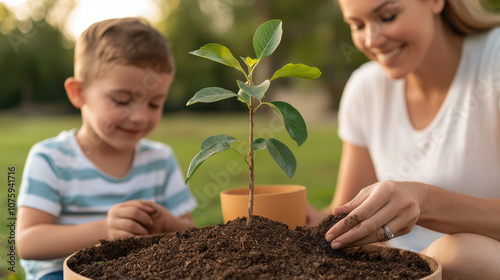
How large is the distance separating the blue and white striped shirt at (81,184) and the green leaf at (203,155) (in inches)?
44.8

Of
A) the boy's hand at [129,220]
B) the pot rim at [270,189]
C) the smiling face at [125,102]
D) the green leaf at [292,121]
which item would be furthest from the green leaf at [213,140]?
the smiling face at [125,102]

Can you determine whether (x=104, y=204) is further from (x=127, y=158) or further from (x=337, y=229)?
→ (x=337, y=229)

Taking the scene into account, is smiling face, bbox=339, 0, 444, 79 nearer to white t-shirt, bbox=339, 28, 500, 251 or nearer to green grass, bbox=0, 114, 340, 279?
white t-shirt, bbox=339, 28, 500, 251

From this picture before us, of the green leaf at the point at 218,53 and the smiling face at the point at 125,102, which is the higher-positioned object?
the green leaf at the point at 218,53

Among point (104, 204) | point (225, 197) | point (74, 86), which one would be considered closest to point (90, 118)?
point (74, 86)

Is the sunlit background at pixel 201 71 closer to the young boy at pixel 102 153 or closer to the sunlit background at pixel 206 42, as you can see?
the sunlit background at pixel 206 42

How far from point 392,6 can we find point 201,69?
1736 cm

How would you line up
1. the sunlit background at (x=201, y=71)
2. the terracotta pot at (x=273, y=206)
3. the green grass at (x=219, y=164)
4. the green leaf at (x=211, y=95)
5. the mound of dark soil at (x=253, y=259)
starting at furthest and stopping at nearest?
the sunlit background at (x=201, y=71), the green grass at (x=219, y=164), the terracotta pot at (x=273, y=206), the green leaf at (x=211, y=95), the mound of dark soil at (x=253, y=259)

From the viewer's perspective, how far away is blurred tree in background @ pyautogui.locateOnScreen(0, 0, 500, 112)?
14.7m

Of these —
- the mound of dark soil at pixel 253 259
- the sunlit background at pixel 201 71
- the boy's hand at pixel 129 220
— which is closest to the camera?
the mound of dark soil at pixel 253 259

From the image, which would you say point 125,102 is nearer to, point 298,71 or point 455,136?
point 298,71

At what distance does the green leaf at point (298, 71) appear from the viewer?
3.65 ft

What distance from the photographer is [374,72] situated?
251cm

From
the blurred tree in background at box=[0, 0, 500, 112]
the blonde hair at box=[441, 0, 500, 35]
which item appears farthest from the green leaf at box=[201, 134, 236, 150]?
the blurred tree in background at box=[0, 0, 500, 112]
